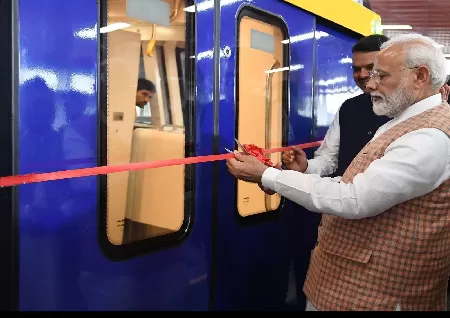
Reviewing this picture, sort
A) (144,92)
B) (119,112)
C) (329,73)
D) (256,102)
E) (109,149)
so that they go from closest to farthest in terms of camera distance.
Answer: (109,149)
(119,112)
(144,92)
(256,102)
(329,73)

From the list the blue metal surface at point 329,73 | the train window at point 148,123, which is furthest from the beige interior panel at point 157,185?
the blue metal surface at point 329,73

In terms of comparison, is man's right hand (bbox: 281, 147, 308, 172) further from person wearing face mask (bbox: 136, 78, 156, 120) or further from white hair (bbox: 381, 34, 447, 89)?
white hair (bbox: 381, 34, 447, 89)

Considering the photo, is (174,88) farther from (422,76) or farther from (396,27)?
(396,27)

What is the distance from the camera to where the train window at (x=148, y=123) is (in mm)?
2084

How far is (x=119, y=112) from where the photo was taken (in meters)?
2.12

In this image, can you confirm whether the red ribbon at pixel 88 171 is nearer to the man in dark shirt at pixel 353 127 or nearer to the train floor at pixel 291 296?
the man in dark shirt at pixel 353 127

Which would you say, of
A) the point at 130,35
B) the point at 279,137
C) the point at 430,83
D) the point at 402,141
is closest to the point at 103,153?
the point at 130,35

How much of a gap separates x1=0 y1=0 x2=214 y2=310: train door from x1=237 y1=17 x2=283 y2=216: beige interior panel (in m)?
0.37

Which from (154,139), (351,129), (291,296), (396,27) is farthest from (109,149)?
(396,27)

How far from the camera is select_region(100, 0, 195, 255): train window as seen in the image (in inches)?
82.0

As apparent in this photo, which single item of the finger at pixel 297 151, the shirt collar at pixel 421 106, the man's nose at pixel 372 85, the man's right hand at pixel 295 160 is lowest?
the man's right hand at pixel 295 160

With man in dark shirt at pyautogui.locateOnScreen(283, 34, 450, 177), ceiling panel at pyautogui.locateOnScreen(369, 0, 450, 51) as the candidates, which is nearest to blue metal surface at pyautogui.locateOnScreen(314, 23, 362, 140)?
man in dark shirt at pyautogui.locateOnScreen(283, 34, 450, 177)

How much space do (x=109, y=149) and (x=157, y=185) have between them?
18.6 inches

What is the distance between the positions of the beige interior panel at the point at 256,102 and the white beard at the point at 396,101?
942mm
